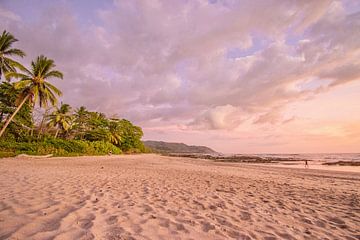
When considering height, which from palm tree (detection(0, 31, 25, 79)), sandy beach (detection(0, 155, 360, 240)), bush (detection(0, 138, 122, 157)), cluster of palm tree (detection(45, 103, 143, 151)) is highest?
palm tree (detection(0, 31, 25, 79))

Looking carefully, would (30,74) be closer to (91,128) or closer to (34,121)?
(34,121)

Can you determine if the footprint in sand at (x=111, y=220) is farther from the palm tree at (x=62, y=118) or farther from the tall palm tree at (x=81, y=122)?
the tall palm tree at (x=81, y=122)

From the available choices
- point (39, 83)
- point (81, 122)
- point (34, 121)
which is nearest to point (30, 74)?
point (39, 83)

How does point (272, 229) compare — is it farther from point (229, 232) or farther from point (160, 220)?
point (160, 220)

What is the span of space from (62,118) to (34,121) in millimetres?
4126

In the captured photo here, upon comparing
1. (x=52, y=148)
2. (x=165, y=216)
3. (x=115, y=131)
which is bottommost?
(x=165, y=216)

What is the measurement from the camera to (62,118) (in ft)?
113

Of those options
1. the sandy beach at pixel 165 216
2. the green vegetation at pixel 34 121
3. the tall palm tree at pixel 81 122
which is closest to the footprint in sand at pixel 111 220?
the sandy beach at pixel 165 216

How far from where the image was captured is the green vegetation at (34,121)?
68.2 ft

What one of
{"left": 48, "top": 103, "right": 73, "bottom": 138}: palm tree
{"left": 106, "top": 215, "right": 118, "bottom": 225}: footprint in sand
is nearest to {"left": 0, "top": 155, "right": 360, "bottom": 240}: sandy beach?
{"left": 106, "top": 215, "right": 118, "bottom": 225}: footprint in sand

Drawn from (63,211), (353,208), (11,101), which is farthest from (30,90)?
(353,208)

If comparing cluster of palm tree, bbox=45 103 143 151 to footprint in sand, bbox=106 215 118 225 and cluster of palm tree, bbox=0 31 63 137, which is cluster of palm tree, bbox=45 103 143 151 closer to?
cluster of palm tree, bbox=0 31 63 137

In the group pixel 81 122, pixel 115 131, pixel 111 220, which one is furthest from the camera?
pixel 115 131

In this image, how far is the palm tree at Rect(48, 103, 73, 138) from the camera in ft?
111
